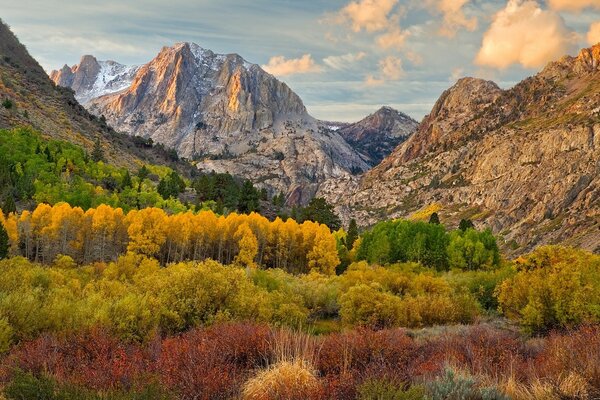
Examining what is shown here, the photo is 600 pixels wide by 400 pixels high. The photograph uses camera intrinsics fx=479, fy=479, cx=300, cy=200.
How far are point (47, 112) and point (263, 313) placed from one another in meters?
134

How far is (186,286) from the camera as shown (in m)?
26.0

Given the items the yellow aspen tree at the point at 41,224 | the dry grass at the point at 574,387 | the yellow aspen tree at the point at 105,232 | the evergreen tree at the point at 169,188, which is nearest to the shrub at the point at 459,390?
the dry grass at the point at 574,387

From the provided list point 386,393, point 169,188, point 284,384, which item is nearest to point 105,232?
point 169,188

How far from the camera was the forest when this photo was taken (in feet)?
39.2

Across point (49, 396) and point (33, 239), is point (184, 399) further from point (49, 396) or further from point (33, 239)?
point (33, 239)

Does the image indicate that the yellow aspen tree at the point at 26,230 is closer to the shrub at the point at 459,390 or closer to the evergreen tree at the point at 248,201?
the evergreen tree at the point at 248,201

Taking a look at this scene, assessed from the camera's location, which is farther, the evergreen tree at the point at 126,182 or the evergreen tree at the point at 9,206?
the evergreen tree at the point at 126,182

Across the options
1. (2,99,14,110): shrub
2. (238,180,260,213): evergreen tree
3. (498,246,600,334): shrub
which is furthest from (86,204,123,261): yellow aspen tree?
(2,99,14,110): shrub

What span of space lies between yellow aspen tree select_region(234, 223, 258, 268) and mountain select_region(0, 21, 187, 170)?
66218 millimetres

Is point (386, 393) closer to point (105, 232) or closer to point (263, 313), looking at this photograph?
point (263, 313)

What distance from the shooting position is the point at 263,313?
1133 inches

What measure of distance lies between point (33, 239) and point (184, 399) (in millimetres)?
70154

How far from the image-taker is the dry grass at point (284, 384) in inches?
442

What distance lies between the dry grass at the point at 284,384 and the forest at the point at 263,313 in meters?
0.06
